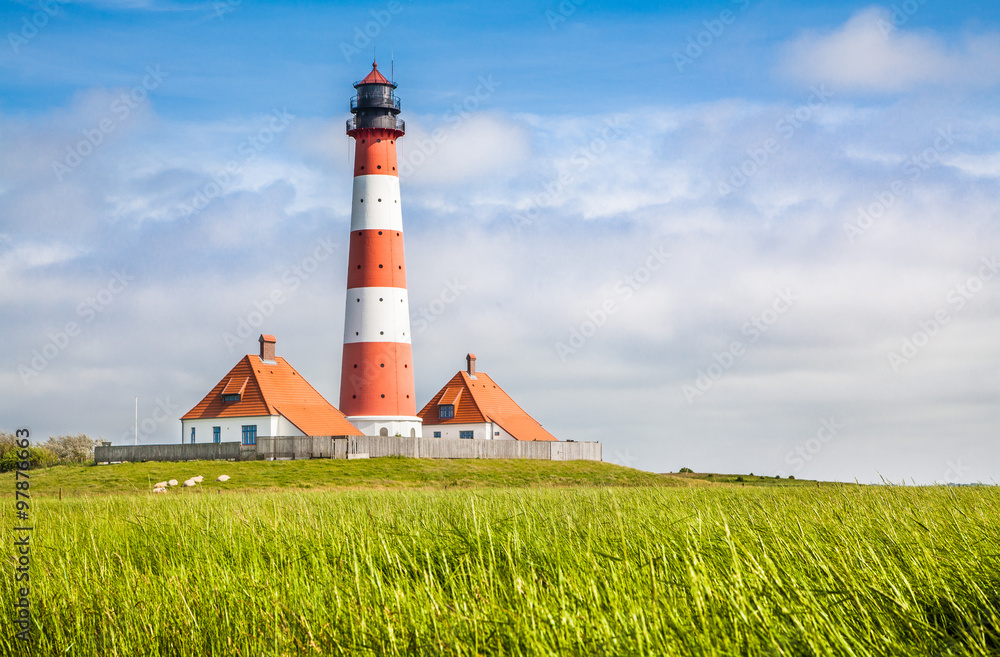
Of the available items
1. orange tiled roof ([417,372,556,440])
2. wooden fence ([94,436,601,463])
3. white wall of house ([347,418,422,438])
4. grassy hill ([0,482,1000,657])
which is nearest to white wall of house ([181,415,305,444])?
wooden fence ([94,436,601,463])

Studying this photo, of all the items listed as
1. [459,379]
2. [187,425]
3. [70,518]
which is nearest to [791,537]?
[70,518]

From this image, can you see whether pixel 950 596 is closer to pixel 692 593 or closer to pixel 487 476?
pixel 692 593

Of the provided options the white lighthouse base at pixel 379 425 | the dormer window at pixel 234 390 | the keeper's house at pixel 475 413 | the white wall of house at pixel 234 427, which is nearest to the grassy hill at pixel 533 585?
the white lighthouse base at pixel 379 425

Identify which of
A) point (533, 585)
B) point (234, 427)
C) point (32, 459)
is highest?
point (234, 427)

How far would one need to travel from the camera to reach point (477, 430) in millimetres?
48844

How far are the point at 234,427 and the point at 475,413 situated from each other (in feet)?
43.9

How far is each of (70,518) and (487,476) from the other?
73.7ft

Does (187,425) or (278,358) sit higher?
(278,358)

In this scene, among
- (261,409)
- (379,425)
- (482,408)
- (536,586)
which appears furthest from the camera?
(482,408)

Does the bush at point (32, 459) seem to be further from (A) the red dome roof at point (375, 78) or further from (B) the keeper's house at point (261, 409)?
(A) the red dome roof at point (375, 78)

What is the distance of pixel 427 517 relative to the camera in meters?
9.68

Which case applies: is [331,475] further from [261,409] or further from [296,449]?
[261,409]

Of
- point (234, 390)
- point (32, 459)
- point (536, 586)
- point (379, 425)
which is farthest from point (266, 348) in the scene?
point (536, 586)

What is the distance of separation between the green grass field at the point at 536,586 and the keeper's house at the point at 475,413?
39.0 meters
